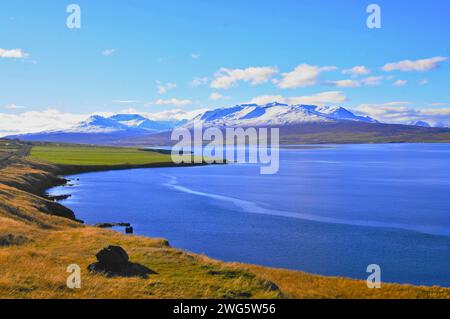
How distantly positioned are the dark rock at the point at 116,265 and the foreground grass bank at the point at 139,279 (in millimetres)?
899

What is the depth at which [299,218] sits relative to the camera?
246ft

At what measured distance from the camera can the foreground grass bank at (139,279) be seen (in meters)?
26.1

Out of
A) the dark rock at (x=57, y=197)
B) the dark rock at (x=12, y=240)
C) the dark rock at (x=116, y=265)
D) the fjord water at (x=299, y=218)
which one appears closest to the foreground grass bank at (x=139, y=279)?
the dark rock at (x=12, y=240)

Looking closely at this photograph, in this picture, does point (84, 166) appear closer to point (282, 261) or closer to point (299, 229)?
point (299, 229)

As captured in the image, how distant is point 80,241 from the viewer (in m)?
43.2

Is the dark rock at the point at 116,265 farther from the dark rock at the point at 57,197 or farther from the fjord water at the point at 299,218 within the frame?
the dark rock at the point at 57,197

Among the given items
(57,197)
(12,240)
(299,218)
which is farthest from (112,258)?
(57,197)

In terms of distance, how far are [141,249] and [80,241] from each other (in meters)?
7.56

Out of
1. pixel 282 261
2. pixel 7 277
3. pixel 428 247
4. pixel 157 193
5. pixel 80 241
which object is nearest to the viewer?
pixel 7 277

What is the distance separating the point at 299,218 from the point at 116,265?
4848 centimetres

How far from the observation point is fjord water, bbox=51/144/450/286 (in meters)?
49.9

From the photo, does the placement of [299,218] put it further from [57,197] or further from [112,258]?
[57,197]

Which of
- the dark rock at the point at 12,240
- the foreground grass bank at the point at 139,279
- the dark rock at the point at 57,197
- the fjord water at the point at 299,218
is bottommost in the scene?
the fjord water at the point at 299,218

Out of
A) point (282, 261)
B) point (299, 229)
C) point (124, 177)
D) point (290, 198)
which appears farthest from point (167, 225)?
point (124, 177)
